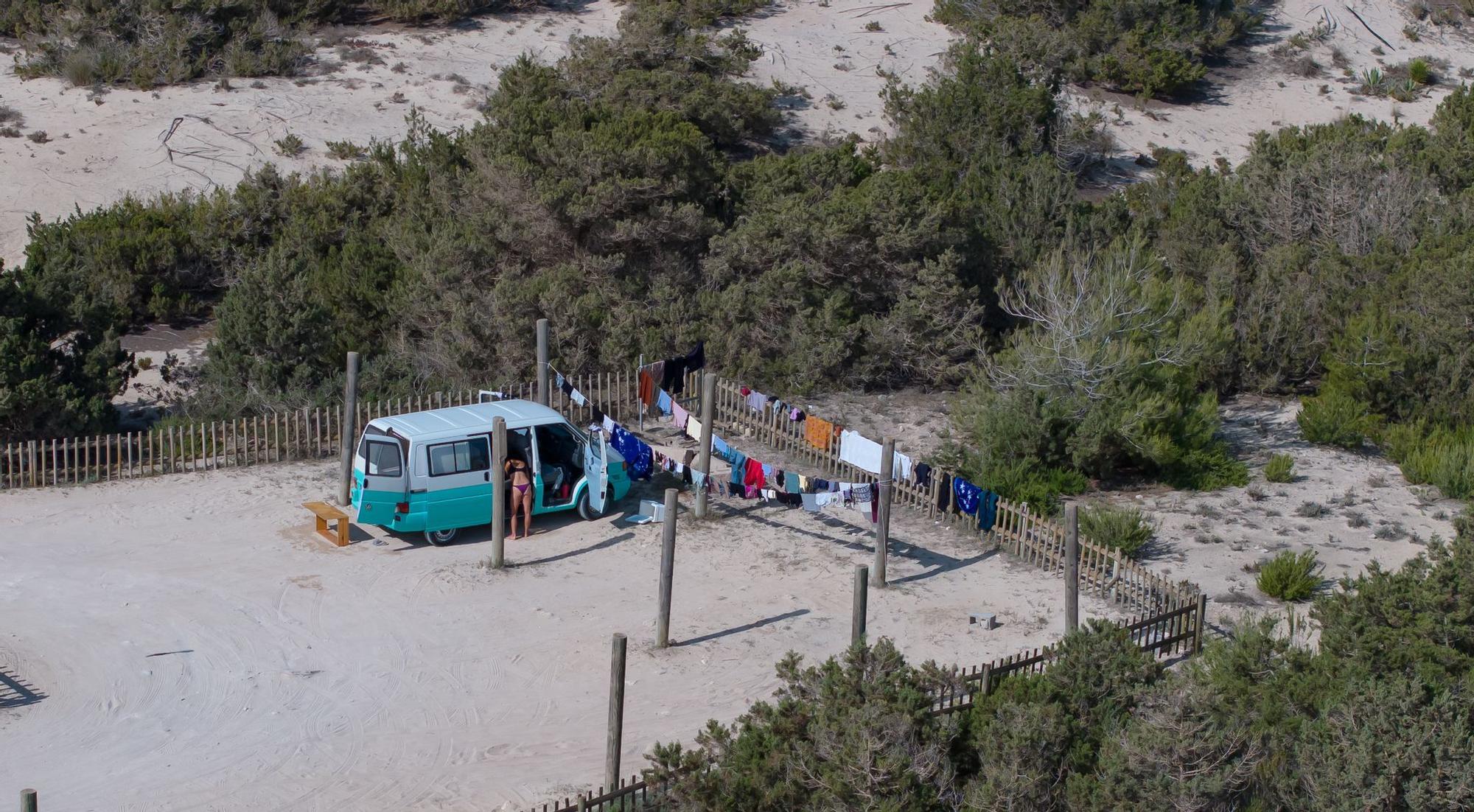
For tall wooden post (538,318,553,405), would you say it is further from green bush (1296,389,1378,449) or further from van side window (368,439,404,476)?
green bush (1296,389,1378,449)

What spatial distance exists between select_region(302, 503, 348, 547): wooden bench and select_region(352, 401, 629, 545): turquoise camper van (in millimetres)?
232

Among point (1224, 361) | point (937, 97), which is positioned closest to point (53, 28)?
point (937, 97)

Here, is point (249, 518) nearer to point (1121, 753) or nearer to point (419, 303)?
point (419, 303)

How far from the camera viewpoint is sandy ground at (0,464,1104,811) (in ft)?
38.0

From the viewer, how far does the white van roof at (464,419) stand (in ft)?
52.4

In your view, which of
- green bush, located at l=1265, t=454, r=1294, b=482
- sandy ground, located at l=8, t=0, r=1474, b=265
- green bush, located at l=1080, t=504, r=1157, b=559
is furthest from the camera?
sandy ground, located at l=8, t=0, r=1474, b=265

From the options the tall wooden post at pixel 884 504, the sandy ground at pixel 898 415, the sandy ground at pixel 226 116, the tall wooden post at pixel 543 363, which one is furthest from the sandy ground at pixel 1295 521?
the sandy ground at pixel 226 116

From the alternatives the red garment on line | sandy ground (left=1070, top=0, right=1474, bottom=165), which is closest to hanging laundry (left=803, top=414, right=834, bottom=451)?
the red garment on line

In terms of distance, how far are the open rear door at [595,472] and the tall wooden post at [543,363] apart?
60.1 inches

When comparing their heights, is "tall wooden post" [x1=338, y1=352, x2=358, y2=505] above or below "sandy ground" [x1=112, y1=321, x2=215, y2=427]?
above

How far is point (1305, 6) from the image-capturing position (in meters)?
44.1

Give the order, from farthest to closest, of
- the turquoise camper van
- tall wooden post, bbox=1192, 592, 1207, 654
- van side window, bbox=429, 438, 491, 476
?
van side window, bbox=429, 438, 491, 476, the turquoise camper van, tall wooden post, bbox=1192, 592, 1207, 654

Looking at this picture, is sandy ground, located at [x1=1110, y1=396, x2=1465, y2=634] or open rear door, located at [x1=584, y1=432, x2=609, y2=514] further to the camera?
open rear door, located at [x1=584, y1=432, x2=609, y2=514]

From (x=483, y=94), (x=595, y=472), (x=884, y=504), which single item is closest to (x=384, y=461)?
(x=595, y=472)
